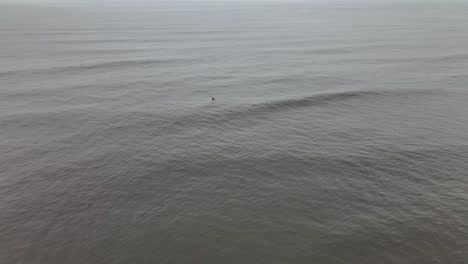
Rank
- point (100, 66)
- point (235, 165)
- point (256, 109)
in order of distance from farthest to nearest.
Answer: point (100, 66) → point (256, 109) → point (235, 165)

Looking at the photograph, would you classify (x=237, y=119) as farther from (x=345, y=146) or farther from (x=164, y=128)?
(x=345, y=146)

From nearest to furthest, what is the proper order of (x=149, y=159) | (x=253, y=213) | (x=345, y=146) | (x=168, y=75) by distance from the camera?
1. (x=253, y=213)
2. (x=149, y=159)
3. (x=345, y=146)
4. (x=168, y=75)

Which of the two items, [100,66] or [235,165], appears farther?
[100,66]

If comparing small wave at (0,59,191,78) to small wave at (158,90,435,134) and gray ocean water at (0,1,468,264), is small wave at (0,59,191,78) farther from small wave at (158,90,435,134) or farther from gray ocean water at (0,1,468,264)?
small wave at (158,90,435,134)

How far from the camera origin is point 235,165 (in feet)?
234

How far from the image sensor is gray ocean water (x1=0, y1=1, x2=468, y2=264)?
163ft

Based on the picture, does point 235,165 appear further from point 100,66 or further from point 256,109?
point 100,66

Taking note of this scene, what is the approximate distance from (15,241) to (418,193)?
65.2 metres

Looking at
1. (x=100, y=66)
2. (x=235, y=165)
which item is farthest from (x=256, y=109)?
(x=100, y=66)

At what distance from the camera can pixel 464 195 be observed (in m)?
59.9

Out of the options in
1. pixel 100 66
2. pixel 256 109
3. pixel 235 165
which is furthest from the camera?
pixel 100 66

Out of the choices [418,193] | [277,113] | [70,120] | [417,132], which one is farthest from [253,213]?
[70,120]

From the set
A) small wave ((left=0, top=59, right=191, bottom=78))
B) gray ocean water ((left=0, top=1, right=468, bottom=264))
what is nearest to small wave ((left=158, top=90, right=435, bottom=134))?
gray ocean water ((left=0, top=1, right=468, bottom=264))

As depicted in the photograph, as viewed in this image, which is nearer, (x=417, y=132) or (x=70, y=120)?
(x=417, y=132)
